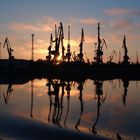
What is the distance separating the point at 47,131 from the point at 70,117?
16.1 feet

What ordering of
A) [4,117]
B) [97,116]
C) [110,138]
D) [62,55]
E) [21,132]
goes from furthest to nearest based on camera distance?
[62,55] → [97,116] → [4,117] → [21,132] → [110,138]

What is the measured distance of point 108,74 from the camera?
230 feet

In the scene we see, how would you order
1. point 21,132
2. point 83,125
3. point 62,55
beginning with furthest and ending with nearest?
point 62,55 → point 83,125 → point 21,132

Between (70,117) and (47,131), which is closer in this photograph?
(47,131)

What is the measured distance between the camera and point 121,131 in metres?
15.0

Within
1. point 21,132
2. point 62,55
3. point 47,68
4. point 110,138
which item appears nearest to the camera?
point 110,138

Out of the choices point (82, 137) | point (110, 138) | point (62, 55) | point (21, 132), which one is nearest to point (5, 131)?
point (21, 132)

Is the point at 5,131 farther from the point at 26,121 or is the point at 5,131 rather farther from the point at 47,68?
the point at 47,68

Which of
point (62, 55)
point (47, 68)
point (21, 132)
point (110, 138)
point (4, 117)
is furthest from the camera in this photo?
point (62, 55)

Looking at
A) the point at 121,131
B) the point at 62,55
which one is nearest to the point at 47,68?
the point at 62,55

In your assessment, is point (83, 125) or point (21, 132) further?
point (83, 125)

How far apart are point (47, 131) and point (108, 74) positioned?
56053mm

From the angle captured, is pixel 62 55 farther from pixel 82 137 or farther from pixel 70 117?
pixel 82 137

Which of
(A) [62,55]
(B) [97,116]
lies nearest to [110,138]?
(B) [97,116]
